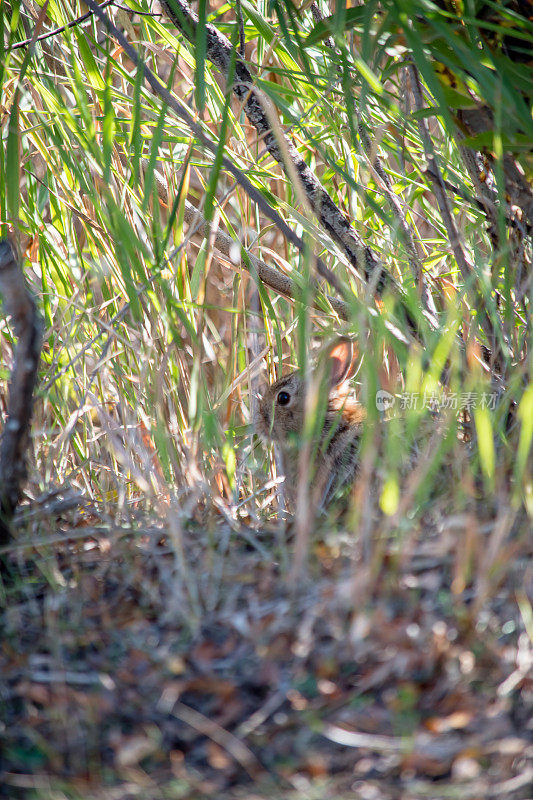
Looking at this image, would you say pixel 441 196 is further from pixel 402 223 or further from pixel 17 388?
pixel 17 388

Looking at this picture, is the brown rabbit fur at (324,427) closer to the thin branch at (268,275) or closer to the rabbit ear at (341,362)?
the rabbit ear at (341,362)

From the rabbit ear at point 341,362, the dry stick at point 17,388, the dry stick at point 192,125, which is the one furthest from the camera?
the rabbit ear at point 341,362

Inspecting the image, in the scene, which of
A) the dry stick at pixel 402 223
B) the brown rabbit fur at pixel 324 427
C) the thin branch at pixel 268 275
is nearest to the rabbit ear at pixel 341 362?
the brown rabbit fur at pixel 324 427

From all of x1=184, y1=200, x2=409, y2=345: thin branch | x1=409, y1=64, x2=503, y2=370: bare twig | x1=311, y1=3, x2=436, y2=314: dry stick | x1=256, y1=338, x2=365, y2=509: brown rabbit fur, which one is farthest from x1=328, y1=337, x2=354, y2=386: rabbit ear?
x1=409, y1=64, x2=503, y2=370: bare twig

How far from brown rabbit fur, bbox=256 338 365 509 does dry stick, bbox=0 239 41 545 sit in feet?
5.11

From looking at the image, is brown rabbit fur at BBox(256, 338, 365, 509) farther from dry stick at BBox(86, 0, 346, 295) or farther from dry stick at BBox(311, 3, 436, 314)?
dry stick at BBox(86, 0, 346, 295)

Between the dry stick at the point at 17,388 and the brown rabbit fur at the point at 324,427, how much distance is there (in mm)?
1557

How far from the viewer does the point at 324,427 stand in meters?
3.76

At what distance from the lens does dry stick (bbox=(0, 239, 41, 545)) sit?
1.68 m

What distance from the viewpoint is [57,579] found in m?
1.65

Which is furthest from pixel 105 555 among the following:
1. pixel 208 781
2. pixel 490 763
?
pixel 490 763

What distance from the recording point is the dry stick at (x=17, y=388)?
5.52 feet

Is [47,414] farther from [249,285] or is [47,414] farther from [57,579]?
[57,579]

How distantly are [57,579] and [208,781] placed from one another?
0.65 meters
